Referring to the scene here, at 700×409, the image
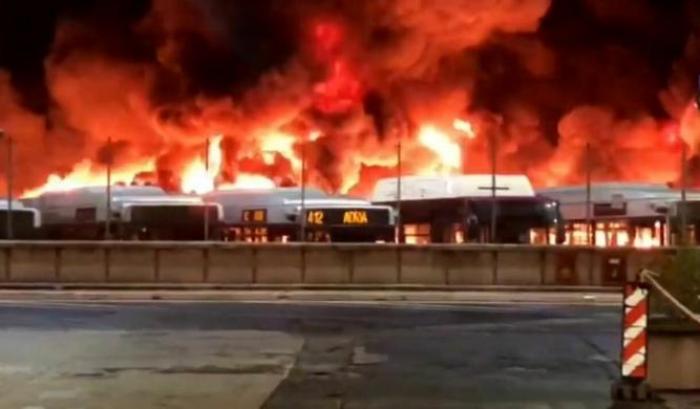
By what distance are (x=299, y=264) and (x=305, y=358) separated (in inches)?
711

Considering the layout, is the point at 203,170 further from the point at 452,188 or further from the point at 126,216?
the point at 452,188

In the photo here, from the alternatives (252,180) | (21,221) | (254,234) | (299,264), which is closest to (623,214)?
(254,234)

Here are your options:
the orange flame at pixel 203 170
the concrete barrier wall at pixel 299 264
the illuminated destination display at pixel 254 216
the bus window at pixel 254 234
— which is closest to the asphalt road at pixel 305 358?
the concrete barrier wall at pixel 299 264

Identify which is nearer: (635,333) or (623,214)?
(635,333)

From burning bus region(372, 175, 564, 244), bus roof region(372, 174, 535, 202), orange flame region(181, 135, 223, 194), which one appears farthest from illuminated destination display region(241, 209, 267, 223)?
orange flame region(181, 135, 223, 194)

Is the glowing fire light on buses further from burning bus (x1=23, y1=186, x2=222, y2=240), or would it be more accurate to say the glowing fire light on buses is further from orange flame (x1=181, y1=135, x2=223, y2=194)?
burning bus (x1=23, y1=186, x2=222, y2=240)

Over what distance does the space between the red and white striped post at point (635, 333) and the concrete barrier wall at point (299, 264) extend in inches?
827

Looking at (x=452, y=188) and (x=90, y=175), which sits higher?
(x=90, y=175)

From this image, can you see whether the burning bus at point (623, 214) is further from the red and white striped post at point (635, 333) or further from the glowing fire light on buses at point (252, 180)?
the red and white striped post at point (635, 333)

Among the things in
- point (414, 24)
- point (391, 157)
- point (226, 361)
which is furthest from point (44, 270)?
point (414, 24)

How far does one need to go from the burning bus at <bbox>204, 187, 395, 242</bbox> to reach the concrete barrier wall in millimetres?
4473

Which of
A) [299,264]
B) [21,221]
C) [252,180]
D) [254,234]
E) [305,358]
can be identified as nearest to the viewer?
[305,358]

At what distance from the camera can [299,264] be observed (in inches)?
1428

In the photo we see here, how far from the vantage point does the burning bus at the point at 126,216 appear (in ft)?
137
